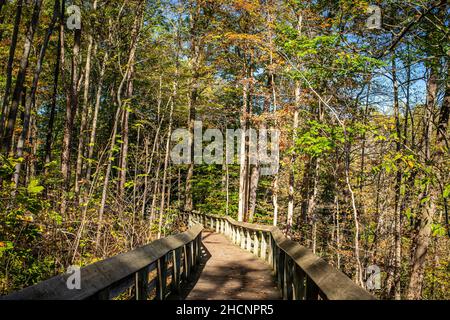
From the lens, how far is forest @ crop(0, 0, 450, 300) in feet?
26.9

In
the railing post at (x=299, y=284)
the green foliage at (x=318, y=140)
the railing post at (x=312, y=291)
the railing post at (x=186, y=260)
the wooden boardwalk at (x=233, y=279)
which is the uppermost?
the green foliage at (x=318, y=140)

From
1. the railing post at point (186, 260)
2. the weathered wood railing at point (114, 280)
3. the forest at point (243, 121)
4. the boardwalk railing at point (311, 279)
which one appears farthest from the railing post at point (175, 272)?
the forest at point (243, 121)

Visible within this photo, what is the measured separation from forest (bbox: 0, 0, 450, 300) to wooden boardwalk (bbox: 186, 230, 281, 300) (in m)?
2.10

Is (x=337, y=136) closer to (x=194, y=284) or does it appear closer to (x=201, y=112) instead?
(x=194, y=284)

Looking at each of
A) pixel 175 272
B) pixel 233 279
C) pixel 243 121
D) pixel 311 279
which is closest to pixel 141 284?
pixel 311 279

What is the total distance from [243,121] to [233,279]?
49.1 feet

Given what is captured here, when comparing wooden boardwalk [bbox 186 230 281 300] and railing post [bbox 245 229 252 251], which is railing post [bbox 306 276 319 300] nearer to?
wooden boardwalk [bbox 186 230 281 300]

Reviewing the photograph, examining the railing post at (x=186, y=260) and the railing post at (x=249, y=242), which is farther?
the railing post at (x=249, y=242)

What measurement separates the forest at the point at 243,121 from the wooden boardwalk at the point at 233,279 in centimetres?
210

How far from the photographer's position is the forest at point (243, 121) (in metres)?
8.19

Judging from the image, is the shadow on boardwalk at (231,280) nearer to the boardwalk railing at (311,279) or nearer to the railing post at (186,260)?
the railing post at (186,260)

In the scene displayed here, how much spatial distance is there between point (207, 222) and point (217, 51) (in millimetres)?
11778
